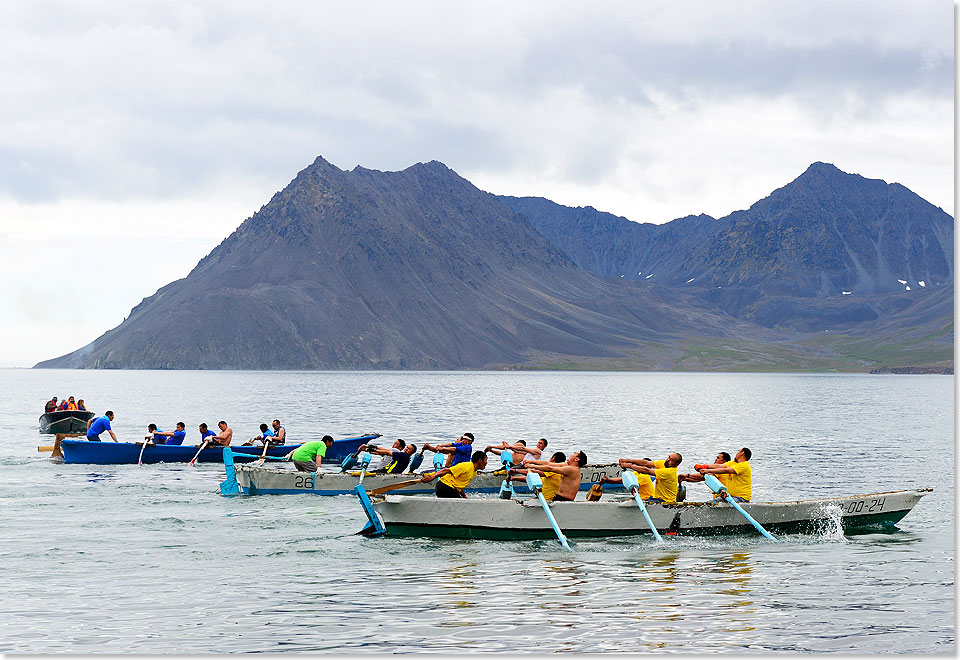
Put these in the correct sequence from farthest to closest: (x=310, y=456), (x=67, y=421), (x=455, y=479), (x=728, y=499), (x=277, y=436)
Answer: (x=67, y=421) < (x=277, y=436) < (x=310, y=456) < (x=728, y=499) < (x=455, y=479)

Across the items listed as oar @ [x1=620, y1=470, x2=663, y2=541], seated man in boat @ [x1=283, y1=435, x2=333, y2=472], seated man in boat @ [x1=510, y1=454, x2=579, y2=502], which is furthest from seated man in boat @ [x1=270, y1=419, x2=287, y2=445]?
Answer: oar @ [x1=620, y1=470, x2=663, y2=541]

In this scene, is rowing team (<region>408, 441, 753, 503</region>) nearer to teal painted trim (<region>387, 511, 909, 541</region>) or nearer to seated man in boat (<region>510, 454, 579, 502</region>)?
seated man in boat (<region>510, 454, 579, 502</region>)

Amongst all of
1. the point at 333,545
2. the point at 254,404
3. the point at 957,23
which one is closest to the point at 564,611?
the point at 333,545

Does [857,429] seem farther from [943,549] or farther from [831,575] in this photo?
[831,575]

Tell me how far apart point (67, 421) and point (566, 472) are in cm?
4992

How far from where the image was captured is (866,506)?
32.1 m

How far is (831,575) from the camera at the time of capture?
2595 cm

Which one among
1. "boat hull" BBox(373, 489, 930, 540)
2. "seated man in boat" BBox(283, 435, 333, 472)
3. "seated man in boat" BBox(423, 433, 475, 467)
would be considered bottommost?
"boat hull" BBox(373, 489, 930, 540)

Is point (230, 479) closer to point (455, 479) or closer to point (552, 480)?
point (455, 479)

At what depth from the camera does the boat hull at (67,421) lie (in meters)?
67.1

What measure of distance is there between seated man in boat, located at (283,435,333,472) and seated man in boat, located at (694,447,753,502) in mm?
17003

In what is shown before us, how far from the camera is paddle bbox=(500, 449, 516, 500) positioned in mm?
29438

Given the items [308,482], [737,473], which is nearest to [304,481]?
[308,482]

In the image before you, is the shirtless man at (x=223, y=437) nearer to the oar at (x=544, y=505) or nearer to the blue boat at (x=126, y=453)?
the blue boat at (x=126, y=453)
